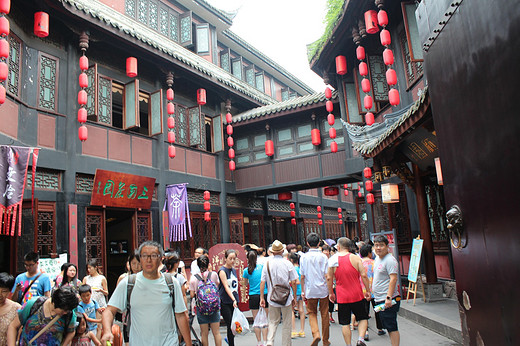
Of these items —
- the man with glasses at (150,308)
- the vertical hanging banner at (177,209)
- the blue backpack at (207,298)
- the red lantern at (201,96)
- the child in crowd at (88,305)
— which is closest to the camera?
the man with glasses at (150,308)

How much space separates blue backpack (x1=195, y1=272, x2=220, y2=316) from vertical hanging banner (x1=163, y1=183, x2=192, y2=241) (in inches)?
283

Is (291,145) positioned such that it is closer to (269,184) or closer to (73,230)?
(269,184)

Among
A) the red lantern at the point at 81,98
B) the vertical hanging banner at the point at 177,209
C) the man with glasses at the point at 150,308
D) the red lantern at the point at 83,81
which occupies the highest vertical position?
the red lantern at the point at 83,81

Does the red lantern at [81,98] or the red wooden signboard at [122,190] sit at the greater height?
the red lantern at [81,98]

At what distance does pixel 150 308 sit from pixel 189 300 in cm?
398

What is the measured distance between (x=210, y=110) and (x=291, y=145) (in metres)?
3.62

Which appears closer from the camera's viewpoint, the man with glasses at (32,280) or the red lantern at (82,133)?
the man with glasses at (32,280)

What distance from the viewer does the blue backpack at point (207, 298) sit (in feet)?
20.1

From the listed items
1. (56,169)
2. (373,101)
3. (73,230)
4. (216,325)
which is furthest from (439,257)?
(56,169)

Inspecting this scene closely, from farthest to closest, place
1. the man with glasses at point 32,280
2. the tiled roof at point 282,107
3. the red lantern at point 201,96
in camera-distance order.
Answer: the tiled roof at point 282,107, the red lantern at point 201,96, the man with glasses at point 32,280

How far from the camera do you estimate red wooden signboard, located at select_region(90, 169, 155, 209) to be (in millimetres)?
11164

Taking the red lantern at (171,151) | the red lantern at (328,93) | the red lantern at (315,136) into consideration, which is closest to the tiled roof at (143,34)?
the red lantern at (171,151)

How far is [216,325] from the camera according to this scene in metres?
6.22

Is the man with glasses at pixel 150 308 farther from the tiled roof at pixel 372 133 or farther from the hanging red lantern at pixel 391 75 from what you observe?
the hanging red lantern at pixel 391 75
